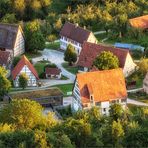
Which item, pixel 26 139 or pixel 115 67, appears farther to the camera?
pixel 115 67

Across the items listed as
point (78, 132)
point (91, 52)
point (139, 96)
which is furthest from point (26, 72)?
point (78, 132)

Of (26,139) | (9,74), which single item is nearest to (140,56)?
(9,74)

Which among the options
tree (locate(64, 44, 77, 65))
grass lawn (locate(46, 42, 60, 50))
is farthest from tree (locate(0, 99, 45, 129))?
grass lawn (locate(46, 42, 60, 50))

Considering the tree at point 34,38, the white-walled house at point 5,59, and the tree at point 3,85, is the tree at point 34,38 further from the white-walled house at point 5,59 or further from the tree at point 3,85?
the tree at point 3,85

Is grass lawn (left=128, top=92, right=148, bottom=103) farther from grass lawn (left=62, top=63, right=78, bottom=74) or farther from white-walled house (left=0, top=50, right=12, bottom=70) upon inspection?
white-walled house (left=0, top=50, right=12, bottom=70)

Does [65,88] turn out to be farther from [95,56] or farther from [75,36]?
[75,36]

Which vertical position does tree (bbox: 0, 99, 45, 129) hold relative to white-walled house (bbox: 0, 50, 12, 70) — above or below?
below

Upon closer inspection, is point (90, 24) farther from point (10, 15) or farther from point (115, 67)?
point (115, 67)
